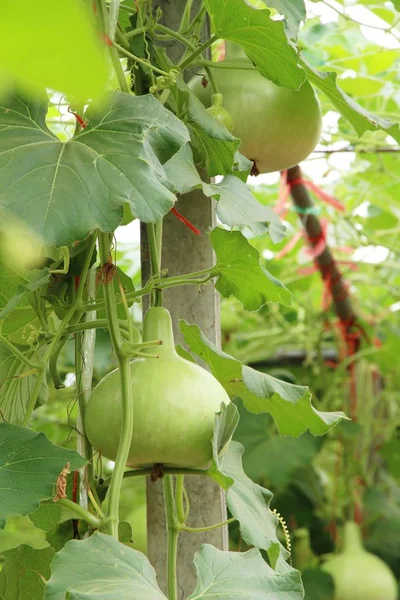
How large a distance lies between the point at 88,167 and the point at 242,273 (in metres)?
0.26

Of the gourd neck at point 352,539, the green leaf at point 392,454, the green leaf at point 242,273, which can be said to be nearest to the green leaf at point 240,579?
the green leaf at point 242,273

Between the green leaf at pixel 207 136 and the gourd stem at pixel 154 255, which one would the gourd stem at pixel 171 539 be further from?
the green leaf at pixel 207 136

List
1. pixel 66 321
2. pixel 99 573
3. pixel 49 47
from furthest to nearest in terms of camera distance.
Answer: pixel 66 321, pixel 99 573, pixel 49 47

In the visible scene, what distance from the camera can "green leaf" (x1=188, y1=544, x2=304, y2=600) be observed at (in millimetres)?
536

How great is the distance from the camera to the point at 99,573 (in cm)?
49

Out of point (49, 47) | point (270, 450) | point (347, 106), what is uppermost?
point (270, 450)

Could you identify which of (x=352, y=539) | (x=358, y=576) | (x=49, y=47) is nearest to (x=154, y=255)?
(x=49, y=47)

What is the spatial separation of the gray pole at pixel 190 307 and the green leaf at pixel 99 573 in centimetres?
32

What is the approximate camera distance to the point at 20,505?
1.81 ft

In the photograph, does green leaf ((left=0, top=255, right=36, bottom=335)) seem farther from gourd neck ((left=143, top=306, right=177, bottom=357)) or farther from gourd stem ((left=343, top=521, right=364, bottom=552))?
gourd stem ((left=343, top=521, right=364, bottom=552))

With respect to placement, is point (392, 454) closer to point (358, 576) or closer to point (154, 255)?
point (358, 576)

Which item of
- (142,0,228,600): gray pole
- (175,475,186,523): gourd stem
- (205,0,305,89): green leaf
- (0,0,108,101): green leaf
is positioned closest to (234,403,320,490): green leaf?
(142,0,228,600): gray pole

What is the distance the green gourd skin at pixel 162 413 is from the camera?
0.61m

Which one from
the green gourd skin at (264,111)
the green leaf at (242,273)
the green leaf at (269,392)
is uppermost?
the green gourd skin at (264,111)
